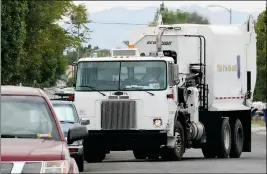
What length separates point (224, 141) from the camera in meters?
28.5

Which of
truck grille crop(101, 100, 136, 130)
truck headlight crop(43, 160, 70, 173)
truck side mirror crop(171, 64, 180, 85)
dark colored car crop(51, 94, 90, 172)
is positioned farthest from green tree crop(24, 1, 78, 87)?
truck headlight crop(43, 160, 70, 173)

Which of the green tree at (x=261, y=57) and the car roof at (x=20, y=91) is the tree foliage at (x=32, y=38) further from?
the car roof at (x=20, y=91)

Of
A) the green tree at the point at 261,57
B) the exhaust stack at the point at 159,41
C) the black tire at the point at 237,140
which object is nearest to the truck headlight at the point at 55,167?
the exhaust stack at the point at 159,41

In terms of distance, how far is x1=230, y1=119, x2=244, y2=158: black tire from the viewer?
29.1 m

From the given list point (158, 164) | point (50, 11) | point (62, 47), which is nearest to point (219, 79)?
point (158, 164)

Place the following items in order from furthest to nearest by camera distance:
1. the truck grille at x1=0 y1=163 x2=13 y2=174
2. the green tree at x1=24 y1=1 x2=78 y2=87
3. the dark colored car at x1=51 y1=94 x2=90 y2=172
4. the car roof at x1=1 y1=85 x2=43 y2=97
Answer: the green tree at x1=24 y1=1 x2=78 y2=87, the dark colored car at x1=51 y1=94 x2=90 y2=172, the car roof at x1=1 y1=85 x2=43 y2=97, the truck grille at x1=0 y1=163 x2=13 y2=174

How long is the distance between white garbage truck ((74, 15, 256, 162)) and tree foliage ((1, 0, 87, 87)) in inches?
640

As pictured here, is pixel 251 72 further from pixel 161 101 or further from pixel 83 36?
pixel 83 36

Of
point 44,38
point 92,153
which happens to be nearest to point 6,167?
point 92,153

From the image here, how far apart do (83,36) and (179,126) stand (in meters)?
49.5

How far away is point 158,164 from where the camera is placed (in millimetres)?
24500

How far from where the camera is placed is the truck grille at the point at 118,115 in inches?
995

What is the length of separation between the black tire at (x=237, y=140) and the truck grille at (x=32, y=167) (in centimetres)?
1892

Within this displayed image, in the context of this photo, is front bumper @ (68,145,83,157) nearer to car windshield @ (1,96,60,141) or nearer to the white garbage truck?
the white garbage truck
